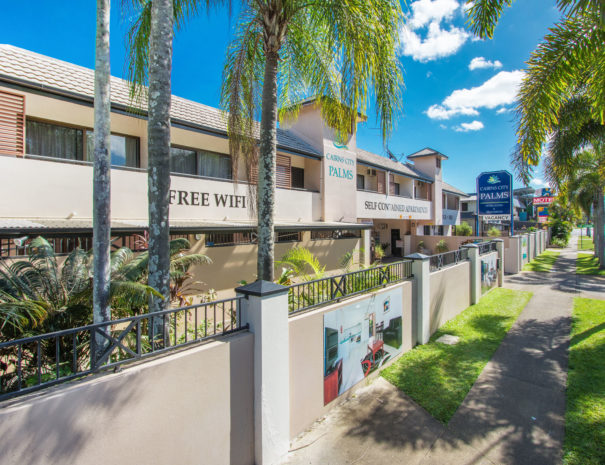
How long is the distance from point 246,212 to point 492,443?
952 cm

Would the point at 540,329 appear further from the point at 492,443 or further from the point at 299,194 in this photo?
the point at 299,194

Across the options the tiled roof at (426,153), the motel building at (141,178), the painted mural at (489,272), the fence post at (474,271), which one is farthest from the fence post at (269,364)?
the tiled roof at (426,153)

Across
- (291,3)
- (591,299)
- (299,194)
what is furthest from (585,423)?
(299,194)

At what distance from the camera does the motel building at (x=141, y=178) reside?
7.46m

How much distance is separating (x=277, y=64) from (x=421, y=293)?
660 cm

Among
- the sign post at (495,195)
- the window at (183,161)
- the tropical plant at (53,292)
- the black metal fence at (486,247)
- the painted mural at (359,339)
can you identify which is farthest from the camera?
the sign post at (495,195)

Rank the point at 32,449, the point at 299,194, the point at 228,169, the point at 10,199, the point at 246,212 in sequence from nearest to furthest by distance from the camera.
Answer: the point at 32,449 → the point at 10,199 → the point at 246,212 → the point at 228,169 → the point at 299,194

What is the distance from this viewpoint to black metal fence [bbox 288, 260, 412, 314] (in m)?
5.85

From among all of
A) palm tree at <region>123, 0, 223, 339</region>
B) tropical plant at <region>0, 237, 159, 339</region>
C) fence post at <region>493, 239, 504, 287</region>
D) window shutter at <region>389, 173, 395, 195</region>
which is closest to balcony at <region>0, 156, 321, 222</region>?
palm tree at <region>123, 0, 223, 339</region>

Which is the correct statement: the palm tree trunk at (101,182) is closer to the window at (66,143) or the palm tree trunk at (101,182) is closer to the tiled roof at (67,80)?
the tiled roof at (67,80)

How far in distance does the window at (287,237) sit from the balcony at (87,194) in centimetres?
190

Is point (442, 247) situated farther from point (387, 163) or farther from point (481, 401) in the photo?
point (481, 401)

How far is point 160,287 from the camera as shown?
4480 mm

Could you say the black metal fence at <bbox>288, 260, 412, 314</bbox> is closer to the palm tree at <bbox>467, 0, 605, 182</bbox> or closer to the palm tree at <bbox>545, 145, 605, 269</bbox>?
the palm tree at <bbox>467, 0, 605, 182</bbox>
